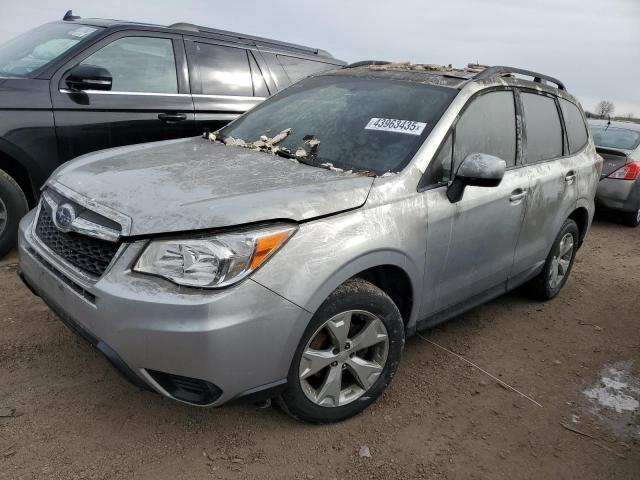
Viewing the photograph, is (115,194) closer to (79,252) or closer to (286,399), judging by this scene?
(79,252)

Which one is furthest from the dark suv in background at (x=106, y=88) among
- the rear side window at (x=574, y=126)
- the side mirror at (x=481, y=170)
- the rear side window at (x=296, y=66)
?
the side mirror at (x=481, y=170)

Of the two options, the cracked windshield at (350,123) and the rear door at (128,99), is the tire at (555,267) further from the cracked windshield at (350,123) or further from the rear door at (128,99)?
the rear door at (128,99)

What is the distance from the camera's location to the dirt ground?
233 cm

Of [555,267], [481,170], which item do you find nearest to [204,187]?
[481,170]

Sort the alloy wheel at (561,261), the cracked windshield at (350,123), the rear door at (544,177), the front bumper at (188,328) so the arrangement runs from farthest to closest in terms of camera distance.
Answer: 1. the alloy wheel at (561,261)
2. the rear door at (544,177)
3. the cracked windshield at (350,123)
4. the front bumper at (188,328)

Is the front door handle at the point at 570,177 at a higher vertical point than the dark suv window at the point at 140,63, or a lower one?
lower

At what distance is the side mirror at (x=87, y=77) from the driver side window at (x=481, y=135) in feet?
8.71

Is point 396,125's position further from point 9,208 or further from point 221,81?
point 9,208

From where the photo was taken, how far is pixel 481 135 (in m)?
3.19

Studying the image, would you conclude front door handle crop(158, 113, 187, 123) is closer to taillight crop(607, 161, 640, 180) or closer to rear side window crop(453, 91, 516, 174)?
rear side window crop(453, 91, 516, 174)

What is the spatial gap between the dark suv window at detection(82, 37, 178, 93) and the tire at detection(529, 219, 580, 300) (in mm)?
3351

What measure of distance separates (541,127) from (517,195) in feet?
2.42

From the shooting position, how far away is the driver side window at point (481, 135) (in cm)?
289

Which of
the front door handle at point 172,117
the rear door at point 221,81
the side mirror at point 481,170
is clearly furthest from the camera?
the rear door at point 221,81
